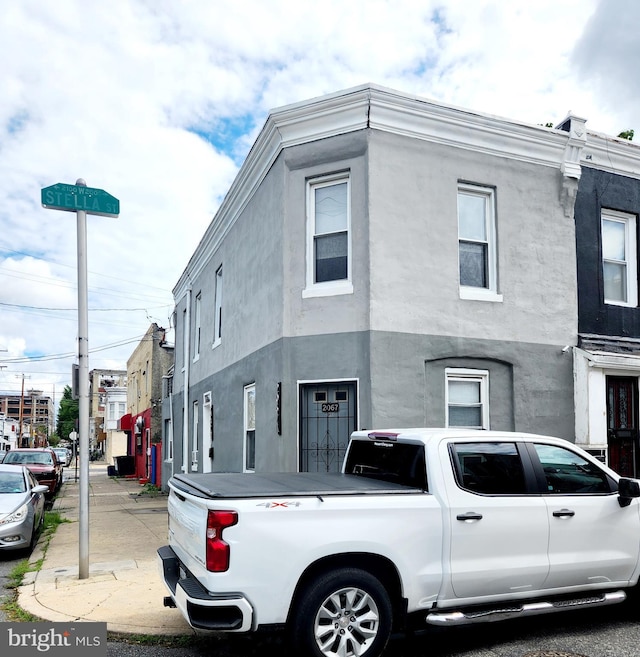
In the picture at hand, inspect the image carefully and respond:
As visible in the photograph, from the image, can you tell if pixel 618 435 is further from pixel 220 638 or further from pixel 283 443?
pixel 220 638

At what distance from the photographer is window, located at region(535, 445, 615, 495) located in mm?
5910

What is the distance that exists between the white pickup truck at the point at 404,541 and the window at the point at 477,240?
16.3 ft

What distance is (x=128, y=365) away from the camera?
1602 inches

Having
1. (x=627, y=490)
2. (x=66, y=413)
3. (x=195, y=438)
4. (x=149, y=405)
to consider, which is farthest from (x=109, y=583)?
(x=66, y=413)

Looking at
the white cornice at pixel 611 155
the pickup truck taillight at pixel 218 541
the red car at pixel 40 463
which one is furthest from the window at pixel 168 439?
the pickup truck taillight at pixel 218 541

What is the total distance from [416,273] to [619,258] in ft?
13.7

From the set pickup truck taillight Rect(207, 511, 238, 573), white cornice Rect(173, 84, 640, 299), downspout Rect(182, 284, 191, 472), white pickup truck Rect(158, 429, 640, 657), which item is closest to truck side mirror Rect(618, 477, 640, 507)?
white pickup truck Rect(158, 429, 640, 657)

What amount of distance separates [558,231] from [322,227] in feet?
12.6

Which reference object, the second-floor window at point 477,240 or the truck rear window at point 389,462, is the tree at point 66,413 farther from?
the truck rear window at point 389,462

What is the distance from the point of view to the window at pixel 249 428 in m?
12.0

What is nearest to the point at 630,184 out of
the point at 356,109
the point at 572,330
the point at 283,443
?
the point at 572,330

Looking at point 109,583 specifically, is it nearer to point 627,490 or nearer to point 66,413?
point 627,490

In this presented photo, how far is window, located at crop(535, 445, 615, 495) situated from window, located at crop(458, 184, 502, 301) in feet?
15.8

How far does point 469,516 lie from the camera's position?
5.33 metres
